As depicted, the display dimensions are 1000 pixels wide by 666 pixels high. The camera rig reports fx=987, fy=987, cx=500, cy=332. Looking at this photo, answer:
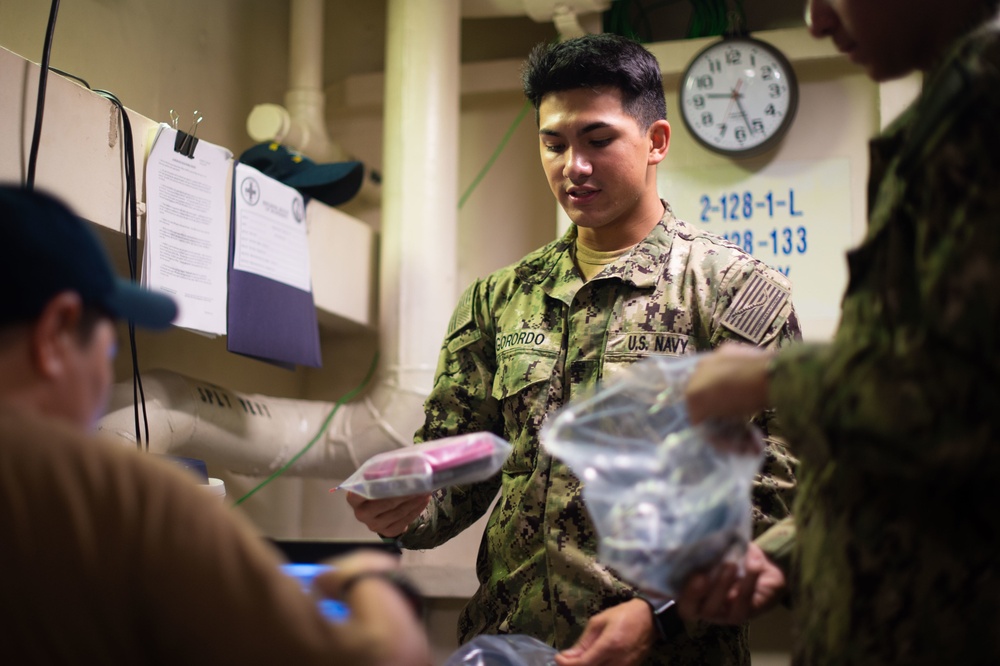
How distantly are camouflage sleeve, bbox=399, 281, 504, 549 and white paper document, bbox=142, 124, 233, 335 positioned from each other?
1.81 ft

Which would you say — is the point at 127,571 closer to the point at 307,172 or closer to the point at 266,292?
the point at 266,292

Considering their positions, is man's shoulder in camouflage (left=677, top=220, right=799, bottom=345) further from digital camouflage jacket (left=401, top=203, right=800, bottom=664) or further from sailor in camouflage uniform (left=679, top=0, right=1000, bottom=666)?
sailor in camouflage uniform (left=679, top=0, right=1000, bottom=666)

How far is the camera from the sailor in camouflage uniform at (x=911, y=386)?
795mm

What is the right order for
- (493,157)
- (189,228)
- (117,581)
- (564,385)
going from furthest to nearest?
(493,157), (189,228), (564,385), (117,581)

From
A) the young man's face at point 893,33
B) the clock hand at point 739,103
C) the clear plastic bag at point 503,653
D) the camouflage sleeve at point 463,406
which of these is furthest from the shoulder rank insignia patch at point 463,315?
the clock hand at point 739,103

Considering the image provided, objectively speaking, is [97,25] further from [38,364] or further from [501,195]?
[38,364]

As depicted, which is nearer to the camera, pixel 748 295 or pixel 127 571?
pixel 127 571

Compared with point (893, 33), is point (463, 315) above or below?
below

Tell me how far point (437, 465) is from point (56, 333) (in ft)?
1.76

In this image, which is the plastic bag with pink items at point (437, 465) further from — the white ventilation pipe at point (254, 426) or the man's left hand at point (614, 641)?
the white ventilation pipe at point (254, 426)

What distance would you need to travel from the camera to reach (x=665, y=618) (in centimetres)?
136

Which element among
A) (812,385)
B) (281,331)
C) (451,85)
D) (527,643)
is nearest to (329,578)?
(812,385)

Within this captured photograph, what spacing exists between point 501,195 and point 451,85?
0.41 m

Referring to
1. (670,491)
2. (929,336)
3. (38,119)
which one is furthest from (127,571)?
(38,119)
